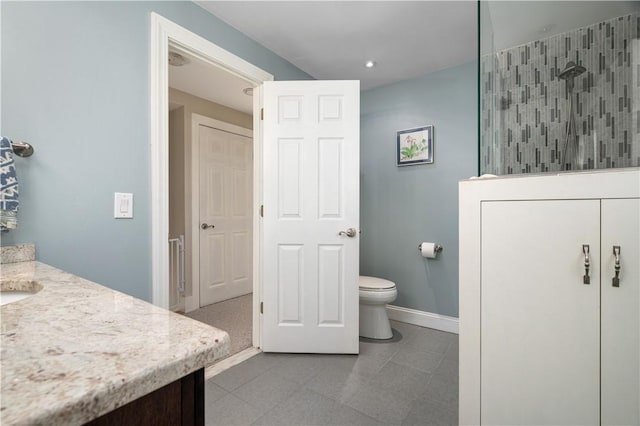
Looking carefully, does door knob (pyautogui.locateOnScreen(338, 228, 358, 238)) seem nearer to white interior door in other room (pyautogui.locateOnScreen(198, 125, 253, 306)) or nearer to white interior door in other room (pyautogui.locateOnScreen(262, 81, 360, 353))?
white interior door in other room (pyautogui.locateOnScreen(262, 81, 360, 353))

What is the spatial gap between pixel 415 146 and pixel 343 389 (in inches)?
81.9

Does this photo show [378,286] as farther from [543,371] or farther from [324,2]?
[324,2]

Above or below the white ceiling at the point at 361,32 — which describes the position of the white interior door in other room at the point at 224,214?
below

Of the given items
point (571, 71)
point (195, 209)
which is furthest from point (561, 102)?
point (195, 209)

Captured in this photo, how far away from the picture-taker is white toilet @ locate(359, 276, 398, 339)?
231cm

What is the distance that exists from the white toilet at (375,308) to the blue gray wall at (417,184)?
48 cm

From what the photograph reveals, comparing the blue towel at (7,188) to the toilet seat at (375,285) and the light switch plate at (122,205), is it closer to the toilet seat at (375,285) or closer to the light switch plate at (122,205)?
the light switch plate at (122,205)

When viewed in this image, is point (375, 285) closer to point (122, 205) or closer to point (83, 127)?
point (122, 205)

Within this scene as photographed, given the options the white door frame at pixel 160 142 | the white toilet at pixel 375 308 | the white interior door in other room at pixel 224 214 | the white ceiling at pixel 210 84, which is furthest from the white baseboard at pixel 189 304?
the white ceiling at pixel 210 84

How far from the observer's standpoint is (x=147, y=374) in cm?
37

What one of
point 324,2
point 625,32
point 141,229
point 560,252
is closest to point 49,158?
point 141,229

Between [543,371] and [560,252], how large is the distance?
413 millimetres

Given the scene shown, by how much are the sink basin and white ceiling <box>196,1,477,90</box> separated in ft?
5.81

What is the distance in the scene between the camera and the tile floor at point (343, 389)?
4.75ft
